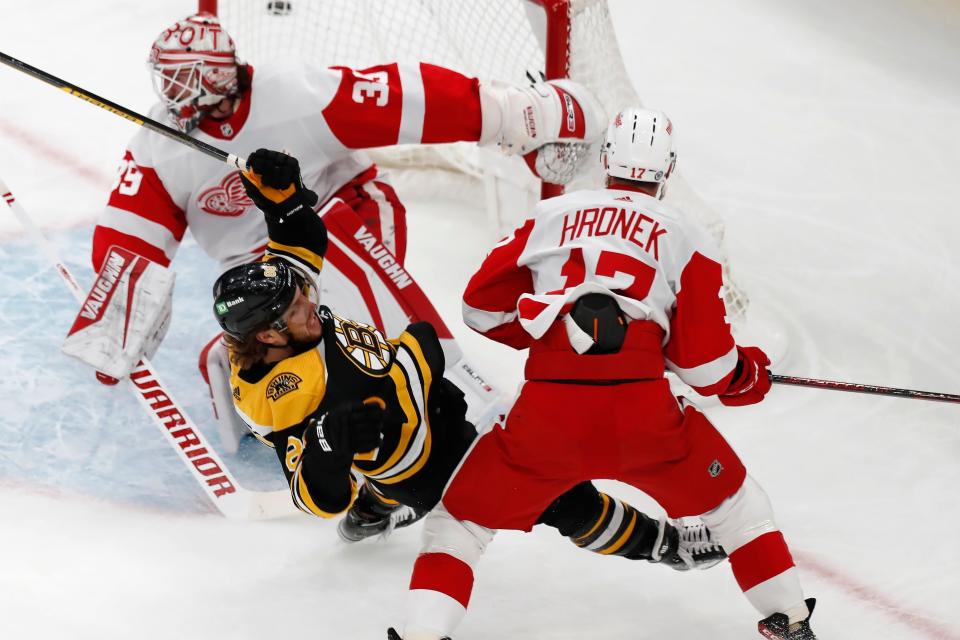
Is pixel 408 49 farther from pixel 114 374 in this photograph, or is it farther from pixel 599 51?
pixel 114 374

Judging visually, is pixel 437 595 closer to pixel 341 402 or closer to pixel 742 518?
pixel 341 402

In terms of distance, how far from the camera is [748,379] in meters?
2.15

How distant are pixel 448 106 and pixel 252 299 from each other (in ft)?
3.27

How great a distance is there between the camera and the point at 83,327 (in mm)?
2721

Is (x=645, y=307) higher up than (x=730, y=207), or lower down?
higher up

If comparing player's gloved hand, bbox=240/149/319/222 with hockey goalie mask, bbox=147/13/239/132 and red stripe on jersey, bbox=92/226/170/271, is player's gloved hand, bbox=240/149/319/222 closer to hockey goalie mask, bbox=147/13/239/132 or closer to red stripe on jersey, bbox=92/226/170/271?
hockey goalie mask, bbox=147/13/239/132

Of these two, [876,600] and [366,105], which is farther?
[366,105]

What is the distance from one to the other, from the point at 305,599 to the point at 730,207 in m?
2.03

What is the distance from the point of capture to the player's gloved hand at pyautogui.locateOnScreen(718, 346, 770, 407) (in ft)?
7.04

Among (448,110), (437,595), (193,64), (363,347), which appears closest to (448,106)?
A: (448,110)

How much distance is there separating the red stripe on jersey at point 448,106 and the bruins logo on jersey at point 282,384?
0.96 m

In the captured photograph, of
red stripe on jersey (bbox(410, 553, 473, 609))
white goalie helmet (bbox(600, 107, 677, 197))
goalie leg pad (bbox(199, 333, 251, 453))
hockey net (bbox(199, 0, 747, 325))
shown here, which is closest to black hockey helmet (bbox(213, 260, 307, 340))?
red stripe on jersey (bbox(410, 553, 473, 609))

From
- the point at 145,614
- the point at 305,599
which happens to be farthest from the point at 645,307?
the point at 145,614

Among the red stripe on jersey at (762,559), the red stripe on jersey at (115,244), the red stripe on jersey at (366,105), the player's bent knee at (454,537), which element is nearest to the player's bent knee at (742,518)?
the red stripe on jersey at (762,559)
